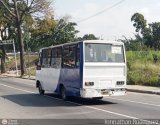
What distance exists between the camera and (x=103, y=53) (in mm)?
19266

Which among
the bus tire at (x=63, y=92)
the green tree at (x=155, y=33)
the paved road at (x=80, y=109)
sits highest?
the green tree at (x=155, y=33)

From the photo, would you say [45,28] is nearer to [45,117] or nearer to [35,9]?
[35,9]

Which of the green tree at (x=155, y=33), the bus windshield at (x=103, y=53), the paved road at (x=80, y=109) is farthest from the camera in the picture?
the green tree at (x=155, y=33)

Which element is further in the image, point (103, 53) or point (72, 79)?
point (72, 79)

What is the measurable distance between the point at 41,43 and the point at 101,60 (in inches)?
2568

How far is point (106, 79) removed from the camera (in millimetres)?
19016

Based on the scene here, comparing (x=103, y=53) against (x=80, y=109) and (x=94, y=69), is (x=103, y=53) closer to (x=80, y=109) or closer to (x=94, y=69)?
(x=94, y=69)

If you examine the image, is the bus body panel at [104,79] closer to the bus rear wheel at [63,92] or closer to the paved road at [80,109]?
the paved road at [80,109]

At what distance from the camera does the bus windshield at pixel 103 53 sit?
18969 mm

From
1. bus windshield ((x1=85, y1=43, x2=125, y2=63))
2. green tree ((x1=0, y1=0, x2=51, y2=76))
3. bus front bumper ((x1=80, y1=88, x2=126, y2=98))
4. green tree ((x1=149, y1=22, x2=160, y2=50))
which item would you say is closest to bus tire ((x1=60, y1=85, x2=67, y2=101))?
bus front bumper ((x1=80, y1=88, x2=126, y2=98))

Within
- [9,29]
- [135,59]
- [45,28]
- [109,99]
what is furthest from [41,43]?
[109,99]

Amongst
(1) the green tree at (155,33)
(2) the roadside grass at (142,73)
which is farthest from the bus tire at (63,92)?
(1) the green tree at (155,33)

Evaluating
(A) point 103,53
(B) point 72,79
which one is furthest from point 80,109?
(A) point 103,53

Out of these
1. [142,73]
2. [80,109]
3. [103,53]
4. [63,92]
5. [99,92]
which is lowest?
[80,109]
